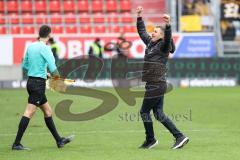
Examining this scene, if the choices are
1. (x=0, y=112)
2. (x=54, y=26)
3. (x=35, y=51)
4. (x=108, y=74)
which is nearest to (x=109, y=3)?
(x=54, y=26)

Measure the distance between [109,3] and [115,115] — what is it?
19.0 meters

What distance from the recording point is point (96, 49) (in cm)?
3216

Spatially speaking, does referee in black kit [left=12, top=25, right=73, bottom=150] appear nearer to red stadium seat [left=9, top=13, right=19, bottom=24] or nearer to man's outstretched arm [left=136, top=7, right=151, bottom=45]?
man's outstretched arm [left=136, top=7, right=151, bottom=45]

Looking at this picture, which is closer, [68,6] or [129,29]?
[129,29]

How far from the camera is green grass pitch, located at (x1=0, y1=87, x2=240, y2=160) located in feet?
39.0

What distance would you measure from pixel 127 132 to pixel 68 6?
73.9 ft

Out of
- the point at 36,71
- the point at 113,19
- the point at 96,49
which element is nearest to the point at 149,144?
the point at 36,71

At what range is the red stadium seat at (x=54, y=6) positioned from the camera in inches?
1462

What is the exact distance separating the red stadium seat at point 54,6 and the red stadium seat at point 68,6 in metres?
0.30

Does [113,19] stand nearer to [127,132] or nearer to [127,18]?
[127,18]

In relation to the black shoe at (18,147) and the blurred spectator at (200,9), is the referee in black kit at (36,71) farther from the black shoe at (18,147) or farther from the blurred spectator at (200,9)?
the blurred spectator at (200,9)

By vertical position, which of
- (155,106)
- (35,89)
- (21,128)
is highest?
(35,89)

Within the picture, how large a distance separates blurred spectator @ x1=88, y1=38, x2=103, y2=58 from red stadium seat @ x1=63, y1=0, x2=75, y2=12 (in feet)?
16.8

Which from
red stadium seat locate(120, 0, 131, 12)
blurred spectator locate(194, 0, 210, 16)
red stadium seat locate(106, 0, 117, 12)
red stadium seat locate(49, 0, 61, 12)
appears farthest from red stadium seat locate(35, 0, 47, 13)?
blurred spectator locate(194, 0, 210, 16)
